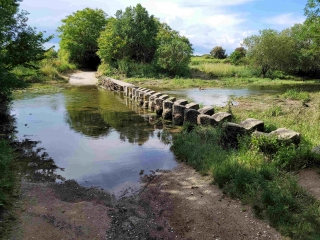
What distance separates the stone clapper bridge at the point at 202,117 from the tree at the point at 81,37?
890 inches

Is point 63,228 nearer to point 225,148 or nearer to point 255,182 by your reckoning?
point 255,182

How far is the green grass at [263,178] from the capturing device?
4.11 m

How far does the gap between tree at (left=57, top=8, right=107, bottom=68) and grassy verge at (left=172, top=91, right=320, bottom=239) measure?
31161 millimetres

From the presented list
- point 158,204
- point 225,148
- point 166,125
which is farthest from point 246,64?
point 158,204

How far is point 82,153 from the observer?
763 centimetres

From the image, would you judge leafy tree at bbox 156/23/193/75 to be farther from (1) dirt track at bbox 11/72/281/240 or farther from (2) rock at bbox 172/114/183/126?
(1) dirt track at bbox 11/72/281/240

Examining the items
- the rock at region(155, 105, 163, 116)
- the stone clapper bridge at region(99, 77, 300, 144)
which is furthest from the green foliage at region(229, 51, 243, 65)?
the rock at region(155, 105, 163, 116)

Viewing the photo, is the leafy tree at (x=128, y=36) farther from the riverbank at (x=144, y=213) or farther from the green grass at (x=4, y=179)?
the riverbank at (x=144, y=213)

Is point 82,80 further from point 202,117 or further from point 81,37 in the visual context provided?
point 202,117

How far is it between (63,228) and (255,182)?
121 inches

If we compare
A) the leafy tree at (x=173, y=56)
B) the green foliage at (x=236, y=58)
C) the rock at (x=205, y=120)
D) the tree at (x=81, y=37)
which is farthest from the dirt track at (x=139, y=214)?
the green foliage at (x=236, y=58)

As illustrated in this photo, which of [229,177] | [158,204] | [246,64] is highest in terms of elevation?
[246,64]

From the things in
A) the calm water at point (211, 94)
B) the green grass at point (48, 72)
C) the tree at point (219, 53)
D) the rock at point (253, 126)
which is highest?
the tree at point (219, 53)

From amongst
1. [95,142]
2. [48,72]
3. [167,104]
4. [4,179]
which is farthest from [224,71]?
[4,179]
